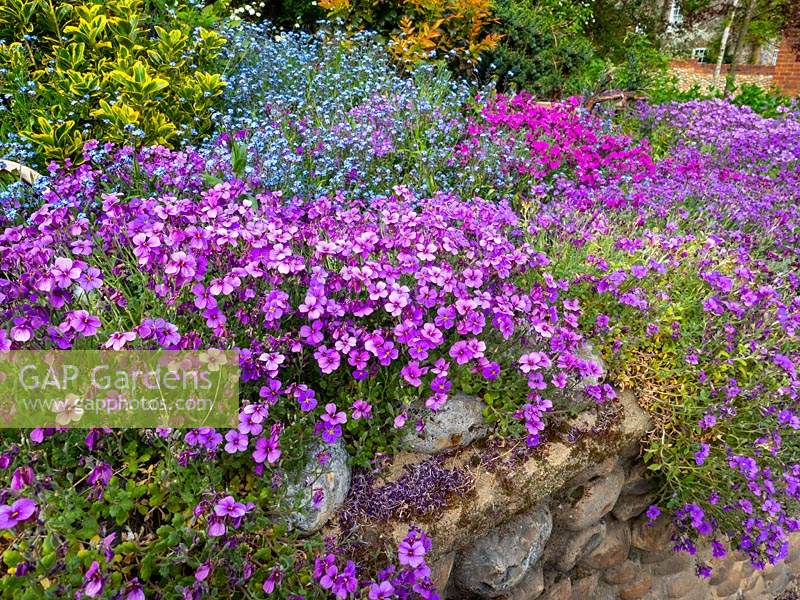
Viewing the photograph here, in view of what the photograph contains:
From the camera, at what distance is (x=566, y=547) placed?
2.78m

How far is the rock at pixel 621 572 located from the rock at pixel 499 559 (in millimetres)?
862

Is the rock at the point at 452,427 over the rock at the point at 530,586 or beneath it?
over

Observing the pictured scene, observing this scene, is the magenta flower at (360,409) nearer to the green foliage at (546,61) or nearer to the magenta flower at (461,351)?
the magenta flower at (461,351)

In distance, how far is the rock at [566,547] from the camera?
2762 mm

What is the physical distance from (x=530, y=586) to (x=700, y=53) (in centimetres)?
2713

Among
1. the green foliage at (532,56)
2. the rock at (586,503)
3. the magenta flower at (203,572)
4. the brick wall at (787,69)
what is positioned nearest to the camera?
the magenta flower at (203,572)

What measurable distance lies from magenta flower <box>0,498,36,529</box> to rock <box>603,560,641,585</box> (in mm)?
2670

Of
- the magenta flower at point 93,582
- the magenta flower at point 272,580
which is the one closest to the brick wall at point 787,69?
the magenta flower at point 272,580

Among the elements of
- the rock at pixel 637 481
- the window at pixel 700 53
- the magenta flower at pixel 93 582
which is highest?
the window at pixel 700 53

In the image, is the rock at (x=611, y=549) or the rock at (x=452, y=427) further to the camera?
the rock at (x=611, y=549)

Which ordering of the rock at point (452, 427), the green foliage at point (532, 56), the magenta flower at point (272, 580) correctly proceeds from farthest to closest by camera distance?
the green foliage at point (532, 56)
the rock at point (452, 427)
the magenta flower at point (272, 580)

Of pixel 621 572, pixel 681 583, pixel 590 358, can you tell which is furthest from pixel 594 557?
pixel 590 358

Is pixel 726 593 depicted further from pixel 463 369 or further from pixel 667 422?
pixel 463 369

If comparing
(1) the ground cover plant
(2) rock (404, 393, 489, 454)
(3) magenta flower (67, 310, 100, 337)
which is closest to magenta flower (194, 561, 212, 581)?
(1) the ground cover plant
